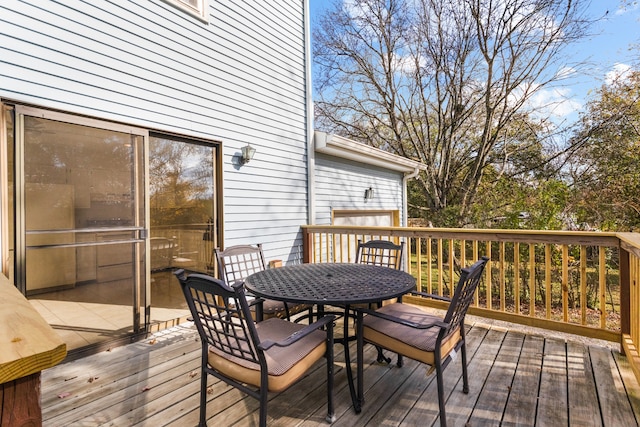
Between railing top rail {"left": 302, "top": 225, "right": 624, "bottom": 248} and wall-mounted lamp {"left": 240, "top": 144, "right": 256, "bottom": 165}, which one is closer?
railing top rail {"left": 302, "top": 225, "right": 624, "bottom": 248}

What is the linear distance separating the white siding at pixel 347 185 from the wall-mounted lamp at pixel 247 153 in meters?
1.63

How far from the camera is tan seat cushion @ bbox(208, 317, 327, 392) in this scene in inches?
67.3

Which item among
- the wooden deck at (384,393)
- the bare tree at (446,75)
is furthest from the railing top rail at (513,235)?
the bare tree at (446,75)

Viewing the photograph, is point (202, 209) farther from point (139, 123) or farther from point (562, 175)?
point (562, 175)

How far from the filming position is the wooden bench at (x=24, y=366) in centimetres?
68

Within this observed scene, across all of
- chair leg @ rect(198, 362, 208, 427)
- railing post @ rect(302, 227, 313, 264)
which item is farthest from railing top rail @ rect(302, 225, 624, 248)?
chair leg @ rect(198, 362, 208, 427)

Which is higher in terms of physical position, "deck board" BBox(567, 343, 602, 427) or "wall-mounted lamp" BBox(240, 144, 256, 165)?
"wall-mounted lamp" BBox(240, 144, 256, 165)

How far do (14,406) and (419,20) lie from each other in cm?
1167

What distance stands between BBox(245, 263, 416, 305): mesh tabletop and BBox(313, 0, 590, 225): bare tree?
25.1 feet

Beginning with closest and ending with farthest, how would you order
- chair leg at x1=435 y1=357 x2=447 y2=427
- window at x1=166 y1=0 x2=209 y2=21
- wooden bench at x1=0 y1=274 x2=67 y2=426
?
wooden bench at x1=0 y1=274 x2=67 y2=426 → chair leg at x1=435 y1=357 x2=447 y2=427 → window at x1=166 y1=0 x2=209 y2=21

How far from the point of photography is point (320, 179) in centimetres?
593

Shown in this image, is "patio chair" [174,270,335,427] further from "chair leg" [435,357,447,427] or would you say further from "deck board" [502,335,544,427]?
"deck board" [502,335,544,427]

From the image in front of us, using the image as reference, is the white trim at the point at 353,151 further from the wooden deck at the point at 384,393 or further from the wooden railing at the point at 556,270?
the wooden deck at the point at 384,393

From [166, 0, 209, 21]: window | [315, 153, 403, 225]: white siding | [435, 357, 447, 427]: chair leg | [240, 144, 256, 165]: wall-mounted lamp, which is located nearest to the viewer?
[435, 357, 447, 427]: chair leg
